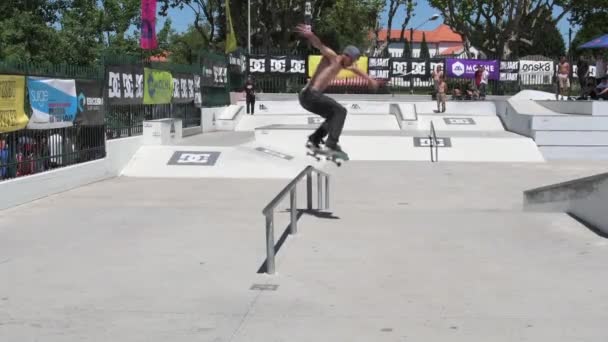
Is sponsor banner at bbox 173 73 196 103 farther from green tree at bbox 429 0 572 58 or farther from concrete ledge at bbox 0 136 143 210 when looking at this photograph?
green tree at bbox 429 0 572 58

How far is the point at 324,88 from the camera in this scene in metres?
8.81

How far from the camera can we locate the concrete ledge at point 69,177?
41.8ft

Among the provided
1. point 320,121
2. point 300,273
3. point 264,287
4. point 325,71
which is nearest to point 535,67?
point 320,121

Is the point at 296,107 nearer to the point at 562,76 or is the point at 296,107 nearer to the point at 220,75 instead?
the point at 220,75

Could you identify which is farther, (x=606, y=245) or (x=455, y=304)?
(x=606, y=245)

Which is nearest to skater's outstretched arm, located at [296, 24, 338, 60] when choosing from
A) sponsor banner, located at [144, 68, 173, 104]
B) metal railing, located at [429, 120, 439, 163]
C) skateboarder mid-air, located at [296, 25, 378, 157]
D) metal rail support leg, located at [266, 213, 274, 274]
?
skateboarder mid-air, located at [296, 25, 378, 157]

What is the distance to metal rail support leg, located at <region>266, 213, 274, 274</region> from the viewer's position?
7.49 meters

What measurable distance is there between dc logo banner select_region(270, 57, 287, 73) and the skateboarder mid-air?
1058 inches

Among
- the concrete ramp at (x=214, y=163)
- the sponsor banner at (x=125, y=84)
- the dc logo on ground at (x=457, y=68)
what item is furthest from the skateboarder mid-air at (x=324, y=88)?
the dc logo on ground at (x=457, y=68)

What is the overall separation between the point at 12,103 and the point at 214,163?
22.1 feet

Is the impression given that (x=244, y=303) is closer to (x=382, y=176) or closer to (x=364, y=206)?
(x=364, y=206)

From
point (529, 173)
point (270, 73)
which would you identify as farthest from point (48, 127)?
point (270, 73)

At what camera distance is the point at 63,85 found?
47.9 ft

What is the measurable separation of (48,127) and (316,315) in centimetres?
926
